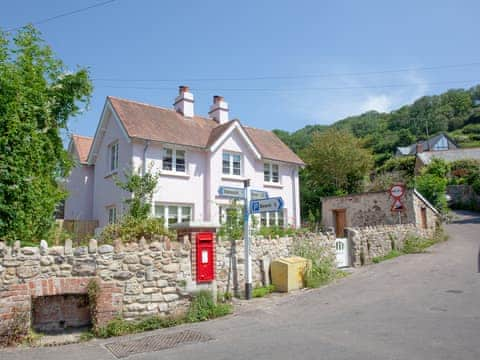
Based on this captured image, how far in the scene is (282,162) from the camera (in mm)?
23625

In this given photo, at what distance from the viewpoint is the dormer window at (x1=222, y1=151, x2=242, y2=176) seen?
21359 millimetres

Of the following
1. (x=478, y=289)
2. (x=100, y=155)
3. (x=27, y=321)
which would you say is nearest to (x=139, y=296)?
(x=27, y=321)

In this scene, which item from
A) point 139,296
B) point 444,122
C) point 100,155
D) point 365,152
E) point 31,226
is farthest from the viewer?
point 444,122

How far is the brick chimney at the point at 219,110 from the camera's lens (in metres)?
24.4

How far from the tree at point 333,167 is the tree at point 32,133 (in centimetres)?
2393

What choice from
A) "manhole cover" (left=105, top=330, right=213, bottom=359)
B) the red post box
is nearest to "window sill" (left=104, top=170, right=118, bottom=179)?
the red post box

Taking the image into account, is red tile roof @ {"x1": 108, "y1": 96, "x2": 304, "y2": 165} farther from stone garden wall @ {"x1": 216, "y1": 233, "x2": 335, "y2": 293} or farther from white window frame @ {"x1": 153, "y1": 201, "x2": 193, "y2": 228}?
stone garden wall @ {"x1": 216, "y1": 233, "x2": 335, "y2": 293}

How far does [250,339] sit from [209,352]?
909mm

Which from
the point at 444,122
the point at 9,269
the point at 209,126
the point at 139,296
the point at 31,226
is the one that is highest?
the point at 444,122

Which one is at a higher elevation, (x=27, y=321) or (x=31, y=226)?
(x=31, y=226)

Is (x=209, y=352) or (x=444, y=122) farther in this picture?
(x=444, y=122)

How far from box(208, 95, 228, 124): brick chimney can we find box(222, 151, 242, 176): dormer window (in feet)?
11.2

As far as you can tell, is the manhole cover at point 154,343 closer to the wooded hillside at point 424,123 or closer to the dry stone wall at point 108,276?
the dry stone wall at point 108,276

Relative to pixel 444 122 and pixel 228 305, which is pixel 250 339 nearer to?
pixel 228 305
